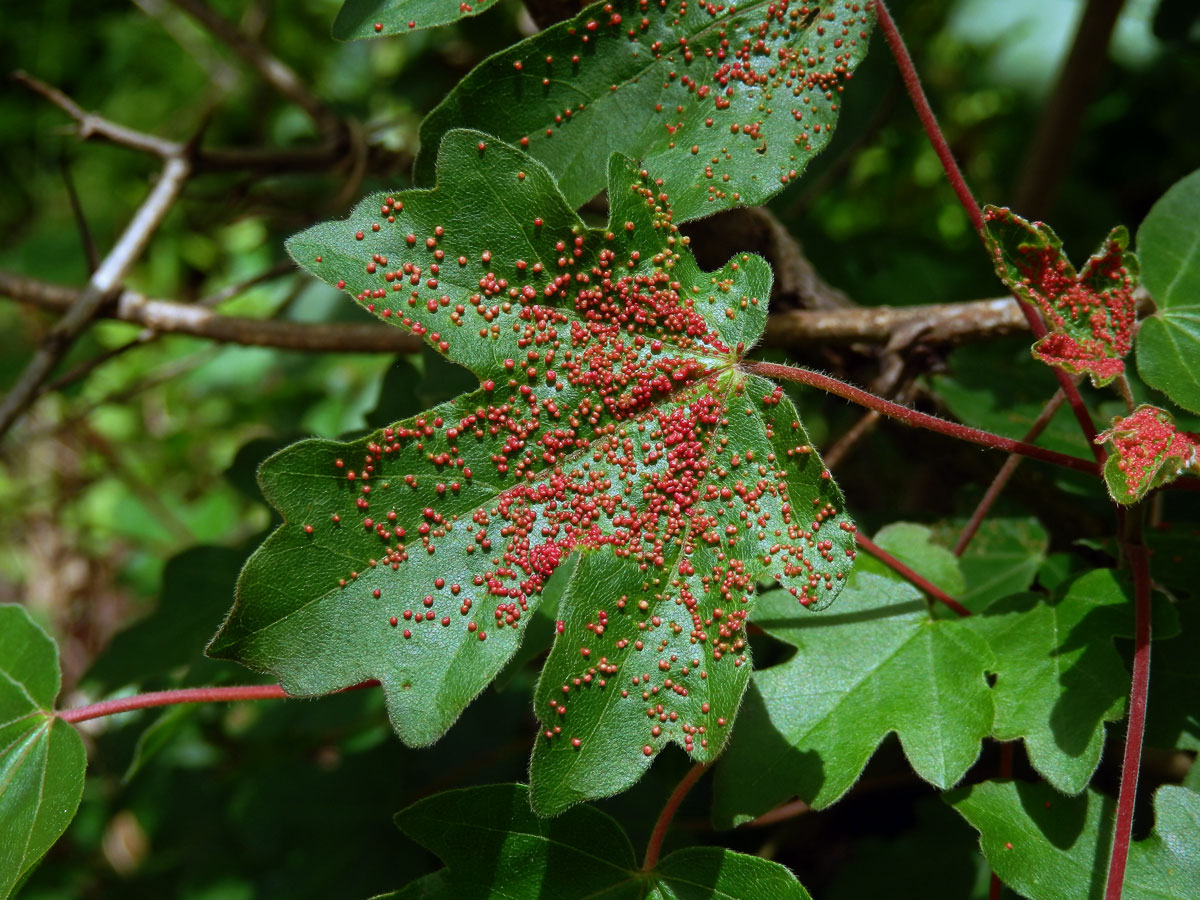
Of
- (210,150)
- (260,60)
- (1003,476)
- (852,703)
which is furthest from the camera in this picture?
(260,60)

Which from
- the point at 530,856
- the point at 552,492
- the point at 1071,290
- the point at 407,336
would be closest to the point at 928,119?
the point at 1071,290

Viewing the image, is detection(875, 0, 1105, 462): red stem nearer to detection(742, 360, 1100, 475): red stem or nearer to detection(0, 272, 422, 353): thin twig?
detection(742, 360, 1100, 475): red stem

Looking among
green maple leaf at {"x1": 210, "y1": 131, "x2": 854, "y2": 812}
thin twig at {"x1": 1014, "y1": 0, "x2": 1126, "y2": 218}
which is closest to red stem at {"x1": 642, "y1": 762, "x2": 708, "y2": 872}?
green maple leaf at {"x1": 210, "y1": 131, "x2": 854, "y2": 812}

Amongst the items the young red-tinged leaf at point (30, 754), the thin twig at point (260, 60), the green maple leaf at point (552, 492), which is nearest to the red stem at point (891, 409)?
the green maple leaf at point (552, 492)

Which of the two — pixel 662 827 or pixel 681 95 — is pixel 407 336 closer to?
pixel 681 95

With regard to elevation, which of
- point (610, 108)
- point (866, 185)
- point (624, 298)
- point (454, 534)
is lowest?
point (866, 185)

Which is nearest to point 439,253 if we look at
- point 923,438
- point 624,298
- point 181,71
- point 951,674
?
point 624,298

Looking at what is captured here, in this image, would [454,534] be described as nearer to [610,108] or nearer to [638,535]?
[638,535]
